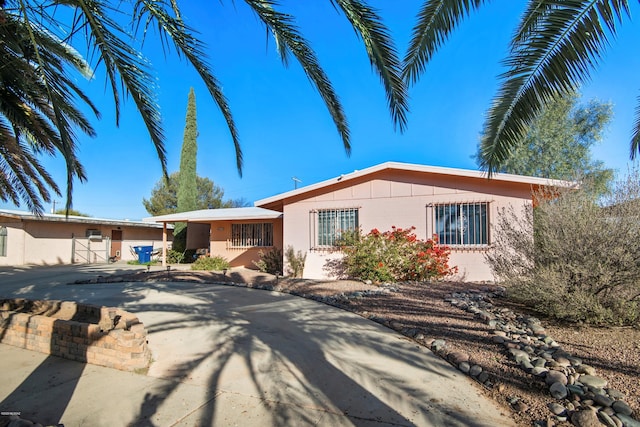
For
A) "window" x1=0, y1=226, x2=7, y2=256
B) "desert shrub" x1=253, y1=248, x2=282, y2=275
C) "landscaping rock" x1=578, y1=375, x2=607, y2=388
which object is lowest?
"landscaping rock" x1=578, y1=375, x2=607, y2=388

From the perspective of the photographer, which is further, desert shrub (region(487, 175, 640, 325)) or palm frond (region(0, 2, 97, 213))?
desert shrub (region(487, 175, 640, 325))

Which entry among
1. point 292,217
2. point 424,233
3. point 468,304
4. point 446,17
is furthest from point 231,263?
point 446,17

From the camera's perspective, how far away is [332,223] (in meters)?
11.5

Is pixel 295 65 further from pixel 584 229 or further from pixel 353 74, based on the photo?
pixel 584 229

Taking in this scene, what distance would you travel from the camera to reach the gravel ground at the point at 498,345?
3.02m

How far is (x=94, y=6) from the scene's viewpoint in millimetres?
3609

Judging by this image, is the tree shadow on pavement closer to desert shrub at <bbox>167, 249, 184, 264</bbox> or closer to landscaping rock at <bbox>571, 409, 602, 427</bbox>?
landscaping rock at <bbox>571, 409, 602, 427</bbox>

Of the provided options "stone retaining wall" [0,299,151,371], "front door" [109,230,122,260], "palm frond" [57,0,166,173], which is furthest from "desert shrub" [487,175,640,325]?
"front door" [109,230,122,260]

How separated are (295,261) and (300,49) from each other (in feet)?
28.6

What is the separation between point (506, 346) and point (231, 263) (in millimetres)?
13401

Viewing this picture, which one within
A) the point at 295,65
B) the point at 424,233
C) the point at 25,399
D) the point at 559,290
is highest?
the point at 295,65

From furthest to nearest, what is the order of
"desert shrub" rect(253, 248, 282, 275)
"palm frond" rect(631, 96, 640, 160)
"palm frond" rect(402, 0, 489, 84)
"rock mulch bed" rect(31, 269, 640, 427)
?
"desert shrub" rect(253, 248, 282, 275) < "palm frond" rect(631, 96, 640, 160) < "palm frond" rect(402, 0, 489, 84) < "rock mulch bed" rect(31, 269, 640, 427)

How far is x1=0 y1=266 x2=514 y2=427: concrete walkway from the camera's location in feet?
9.38

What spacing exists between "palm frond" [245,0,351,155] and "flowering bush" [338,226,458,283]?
626cm
